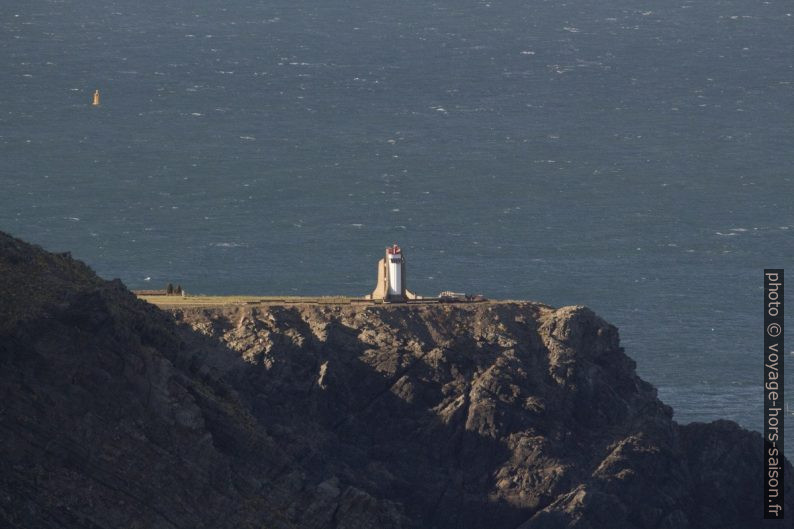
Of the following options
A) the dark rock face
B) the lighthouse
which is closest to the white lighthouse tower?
the lighthouse

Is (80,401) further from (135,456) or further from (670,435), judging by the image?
(670,435)

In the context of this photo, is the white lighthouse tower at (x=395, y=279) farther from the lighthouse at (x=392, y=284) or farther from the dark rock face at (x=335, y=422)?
the dark rock face at (x=335, y=422)

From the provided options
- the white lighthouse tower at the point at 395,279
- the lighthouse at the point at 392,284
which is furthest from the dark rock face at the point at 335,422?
the white lighthouse tower at the point at 395,279

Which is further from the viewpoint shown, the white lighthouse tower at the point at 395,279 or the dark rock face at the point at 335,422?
the white lighthouse tower at the point at 395,279

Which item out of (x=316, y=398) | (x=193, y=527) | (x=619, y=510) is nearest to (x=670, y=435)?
(x=619, y=510)

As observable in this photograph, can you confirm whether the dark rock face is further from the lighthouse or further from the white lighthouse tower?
the white lighthouse tower

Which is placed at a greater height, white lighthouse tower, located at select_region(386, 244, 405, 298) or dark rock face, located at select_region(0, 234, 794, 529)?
white lighthouse tower, located at select_region(386, 244, 405, 298)

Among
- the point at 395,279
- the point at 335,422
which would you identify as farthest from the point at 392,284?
the point at 335,422

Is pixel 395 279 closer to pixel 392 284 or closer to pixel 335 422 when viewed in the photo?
pixel 392 284
